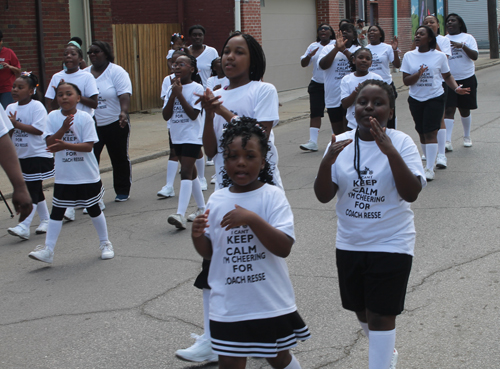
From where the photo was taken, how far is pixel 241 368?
3.12 m

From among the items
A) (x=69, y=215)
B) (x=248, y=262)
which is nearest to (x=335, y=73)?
(x=69, y=215)

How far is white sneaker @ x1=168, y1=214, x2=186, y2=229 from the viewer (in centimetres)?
692

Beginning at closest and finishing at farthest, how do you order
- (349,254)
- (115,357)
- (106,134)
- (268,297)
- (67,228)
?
(268,297)
(349,254)
(115,357)
(67,228)
(106,134)

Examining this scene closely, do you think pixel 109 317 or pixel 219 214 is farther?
pixel 109 317

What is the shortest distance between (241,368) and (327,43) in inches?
338

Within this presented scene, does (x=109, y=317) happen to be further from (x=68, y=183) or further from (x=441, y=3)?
(x=441, y=3)

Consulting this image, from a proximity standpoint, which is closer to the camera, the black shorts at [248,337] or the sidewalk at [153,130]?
the black shorts at [248,337]

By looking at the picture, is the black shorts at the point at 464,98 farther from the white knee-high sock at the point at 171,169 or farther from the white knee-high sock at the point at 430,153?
the white knee-high sock at the point at 171,169

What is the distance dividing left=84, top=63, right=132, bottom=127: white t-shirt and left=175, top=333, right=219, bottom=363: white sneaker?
4996 millimetres

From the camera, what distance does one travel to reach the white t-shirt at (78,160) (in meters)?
6.22

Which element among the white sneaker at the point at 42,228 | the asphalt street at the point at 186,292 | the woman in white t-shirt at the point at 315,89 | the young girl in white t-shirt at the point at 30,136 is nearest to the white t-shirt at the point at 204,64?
the woman in white t-shirt at the point at 315,89

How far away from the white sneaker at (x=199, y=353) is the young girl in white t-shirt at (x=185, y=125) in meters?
3.02

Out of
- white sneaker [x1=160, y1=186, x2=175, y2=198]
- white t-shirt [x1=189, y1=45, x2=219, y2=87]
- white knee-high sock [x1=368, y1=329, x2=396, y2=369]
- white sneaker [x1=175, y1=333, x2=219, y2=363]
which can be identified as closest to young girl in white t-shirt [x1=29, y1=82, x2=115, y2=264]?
white sneaker [x1=160, y1=186, x2=175, y2=198]

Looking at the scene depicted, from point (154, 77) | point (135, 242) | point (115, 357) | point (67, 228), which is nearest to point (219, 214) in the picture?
point (115, 357)
